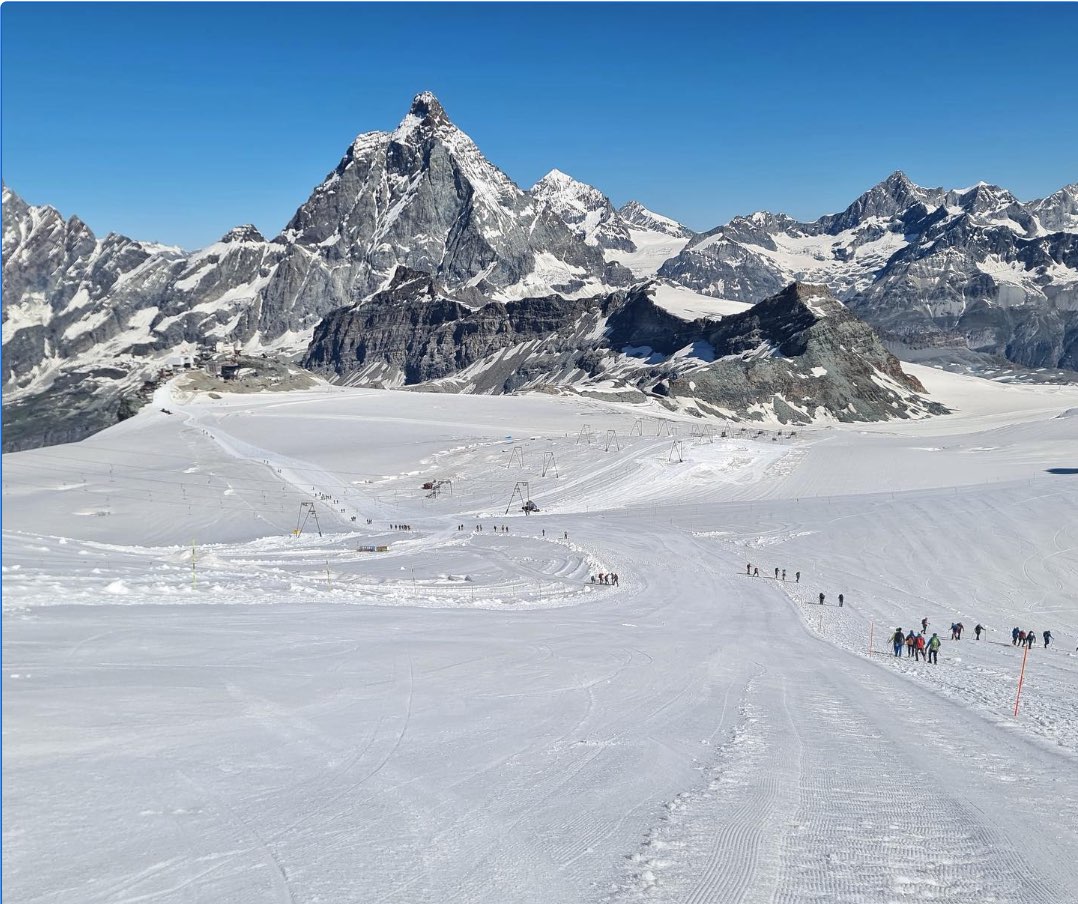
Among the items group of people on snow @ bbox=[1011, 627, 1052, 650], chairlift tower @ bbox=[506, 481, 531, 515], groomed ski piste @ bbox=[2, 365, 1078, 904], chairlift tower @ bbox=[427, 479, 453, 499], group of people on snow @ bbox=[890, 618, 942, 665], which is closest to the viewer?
groomed ski piste @ bbox=[2, 365, 1078, 904]

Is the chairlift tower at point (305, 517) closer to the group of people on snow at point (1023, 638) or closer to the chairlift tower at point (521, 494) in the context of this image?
the chairlift tower at point (521, 494)

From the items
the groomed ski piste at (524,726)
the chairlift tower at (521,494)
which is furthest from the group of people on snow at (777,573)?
the chairlift tower at (521,494)

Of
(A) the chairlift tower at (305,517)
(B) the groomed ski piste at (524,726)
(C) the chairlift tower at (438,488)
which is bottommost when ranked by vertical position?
(A) the chairlift tower at (305,517)

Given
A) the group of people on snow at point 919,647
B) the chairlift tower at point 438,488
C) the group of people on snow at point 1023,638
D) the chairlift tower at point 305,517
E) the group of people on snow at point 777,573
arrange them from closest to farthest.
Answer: the group of people on snow at point 919,647, the group of people on snow at point 1023,638, the group of people on snow at point 777,573, the chairlift tower at point 305,517, the chairlift tower at point 438,488

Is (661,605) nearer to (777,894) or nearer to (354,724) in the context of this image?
(354,724)

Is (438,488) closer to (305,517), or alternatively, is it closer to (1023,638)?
(305,517)

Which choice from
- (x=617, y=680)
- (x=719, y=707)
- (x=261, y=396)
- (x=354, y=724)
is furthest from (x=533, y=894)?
(x=261, y=396)

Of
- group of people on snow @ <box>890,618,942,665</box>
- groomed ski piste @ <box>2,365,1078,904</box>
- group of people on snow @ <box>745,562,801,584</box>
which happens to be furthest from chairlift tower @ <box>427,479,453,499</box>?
group of people on snow @ <box>890,618,942,665</box>

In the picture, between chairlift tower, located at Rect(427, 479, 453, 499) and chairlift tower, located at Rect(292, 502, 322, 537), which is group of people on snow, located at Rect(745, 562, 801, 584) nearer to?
A: chairlift tower, located at Rect(292, 502, 322, 537)

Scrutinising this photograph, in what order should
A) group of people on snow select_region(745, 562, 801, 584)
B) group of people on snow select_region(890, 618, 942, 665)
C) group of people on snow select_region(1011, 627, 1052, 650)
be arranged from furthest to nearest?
group of people on snow select_region(745, 562, 801, 584) → group of people on snow select_region(1011, 627, 1052, 650) → group of people on snow select_region(890, 618, 942, 665)

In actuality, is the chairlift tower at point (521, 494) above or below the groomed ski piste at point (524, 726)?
above
